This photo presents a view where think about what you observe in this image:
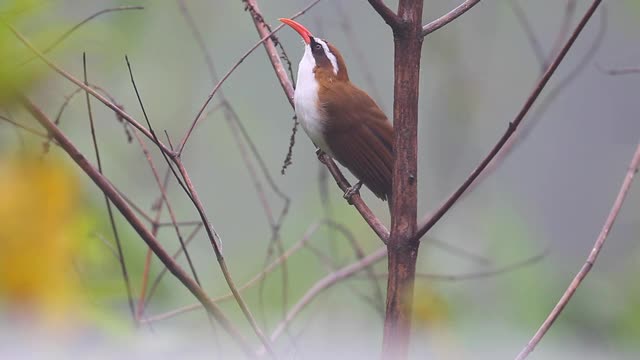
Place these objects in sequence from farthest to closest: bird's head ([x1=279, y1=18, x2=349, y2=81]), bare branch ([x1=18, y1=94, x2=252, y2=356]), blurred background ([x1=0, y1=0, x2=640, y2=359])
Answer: bird's head ([x1=279, y1=18, x2=349, y2=81]) < blurred background ([x1=0, y1=0, x2=640, y2=359]) < bare branch ([x1=18, y1=94, x2=252, y2=356])

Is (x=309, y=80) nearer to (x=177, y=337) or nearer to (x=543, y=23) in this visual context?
(x=177, y=337)

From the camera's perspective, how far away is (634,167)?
1.09 metres

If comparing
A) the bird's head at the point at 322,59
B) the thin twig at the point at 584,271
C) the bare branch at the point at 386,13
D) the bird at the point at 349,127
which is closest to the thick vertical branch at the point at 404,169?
the bare branch at the point at 386,13

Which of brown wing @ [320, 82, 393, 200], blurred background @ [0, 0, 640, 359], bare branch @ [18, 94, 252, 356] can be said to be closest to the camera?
bare branch @ [18, 94, 252, 356]

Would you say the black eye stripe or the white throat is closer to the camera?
the white throat

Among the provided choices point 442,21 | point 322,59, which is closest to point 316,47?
point 322,59

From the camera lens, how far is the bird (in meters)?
1.46

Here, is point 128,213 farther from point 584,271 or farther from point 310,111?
point 310,111

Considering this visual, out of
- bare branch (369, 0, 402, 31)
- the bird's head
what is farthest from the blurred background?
bare branch (369, 0, 402, 31)

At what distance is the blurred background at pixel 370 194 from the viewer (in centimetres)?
121

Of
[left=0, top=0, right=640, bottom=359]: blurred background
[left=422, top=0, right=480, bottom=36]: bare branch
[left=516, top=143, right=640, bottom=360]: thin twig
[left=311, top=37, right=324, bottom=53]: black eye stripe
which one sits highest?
[left=422, top=0, right=480, bottom=36]: bare branch

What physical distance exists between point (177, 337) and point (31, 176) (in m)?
0.56

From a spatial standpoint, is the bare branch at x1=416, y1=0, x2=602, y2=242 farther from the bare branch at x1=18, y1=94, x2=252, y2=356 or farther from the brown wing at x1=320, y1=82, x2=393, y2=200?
the brown wing at x1=320, y1=82, x2=393, y2=200

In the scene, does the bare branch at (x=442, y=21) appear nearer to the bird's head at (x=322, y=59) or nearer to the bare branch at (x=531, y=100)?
the bare branch at (x=531, y=100)
